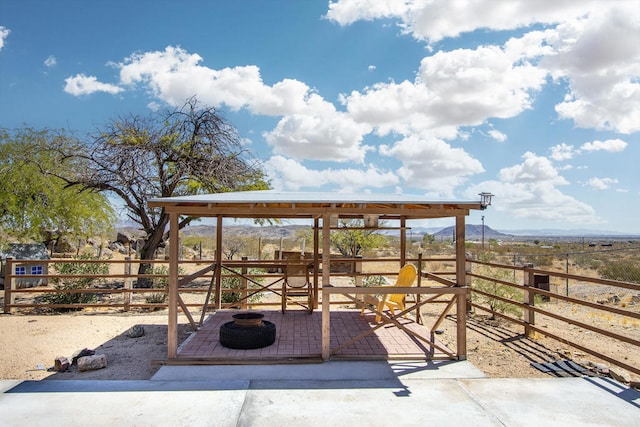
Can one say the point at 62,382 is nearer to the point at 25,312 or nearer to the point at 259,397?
the point at 259,397

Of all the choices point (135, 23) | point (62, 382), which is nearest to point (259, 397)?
point (62, 382)

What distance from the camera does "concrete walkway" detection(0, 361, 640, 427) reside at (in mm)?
3541

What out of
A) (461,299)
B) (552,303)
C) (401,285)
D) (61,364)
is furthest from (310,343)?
(552,303)

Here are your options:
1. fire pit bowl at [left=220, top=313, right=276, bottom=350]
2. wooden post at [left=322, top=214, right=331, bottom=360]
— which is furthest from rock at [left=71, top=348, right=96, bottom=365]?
wooden post at [left=322, top=214, right=331, bottom=360]

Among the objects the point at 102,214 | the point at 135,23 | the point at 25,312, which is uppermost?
the point at 135,23

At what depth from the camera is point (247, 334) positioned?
5.38 metres

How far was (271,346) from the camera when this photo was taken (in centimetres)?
553

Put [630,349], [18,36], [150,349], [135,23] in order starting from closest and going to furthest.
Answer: [150,349] < [630,349] < [135,23] < [18,36]

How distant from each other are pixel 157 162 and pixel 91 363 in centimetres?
678

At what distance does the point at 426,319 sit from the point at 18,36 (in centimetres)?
1489

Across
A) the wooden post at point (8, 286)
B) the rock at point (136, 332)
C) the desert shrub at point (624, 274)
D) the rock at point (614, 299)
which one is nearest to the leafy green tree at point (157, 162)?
the wooden post at point (8, 286)

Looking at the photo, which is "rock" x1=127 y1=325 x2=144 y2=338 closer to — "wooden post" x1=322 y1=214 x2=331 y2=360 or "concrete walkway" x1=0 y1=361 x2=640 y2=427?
"concrete walkway" x1=0 y1=361 x2=640 y2=427

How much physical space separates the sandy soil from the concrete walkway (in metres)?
0.62

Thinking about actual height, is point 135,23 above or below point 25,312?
above
